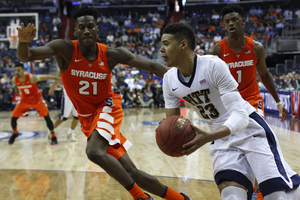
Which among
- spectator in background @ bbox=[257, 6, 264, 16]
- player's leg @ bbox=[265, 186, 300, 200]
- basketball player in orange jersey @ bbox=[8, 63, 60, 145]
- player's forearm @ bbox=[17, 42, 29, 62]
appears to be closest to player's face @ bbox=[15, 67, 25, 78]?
basketball player in orange jersey @ bbox=[8, 63, 60, 145]

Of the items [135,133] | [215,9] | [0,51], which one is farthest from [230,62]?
[215,9]

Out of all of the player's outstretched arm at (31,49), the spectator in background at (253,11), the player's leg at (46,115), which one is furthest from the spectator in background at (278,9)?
the player's outstretched arm at (31,49)

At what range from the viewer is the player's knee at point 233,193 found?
2.09 m

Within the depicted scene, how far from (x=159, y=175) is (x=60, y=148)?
117 inches

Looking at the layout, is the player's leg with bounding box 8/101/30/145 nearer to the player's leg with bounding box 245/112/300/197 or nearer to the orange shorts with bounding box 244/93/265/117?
the orange shorts with bounding box 244/93/265/117

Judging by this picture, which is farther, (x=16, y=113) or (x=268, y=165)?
(x=16, y=113)

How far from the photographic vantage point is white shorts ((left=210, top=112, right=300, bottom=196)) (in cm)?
212

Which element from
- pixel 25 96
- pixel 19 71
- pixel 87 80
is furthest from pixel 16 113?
pixel 87 80

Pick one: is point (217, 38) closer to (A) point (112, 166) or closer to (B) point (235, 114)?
(A) point (112, 166)

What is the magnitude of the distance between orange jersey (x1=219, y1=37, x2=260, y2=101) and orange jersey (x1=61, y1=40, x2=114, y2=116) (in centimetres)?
142

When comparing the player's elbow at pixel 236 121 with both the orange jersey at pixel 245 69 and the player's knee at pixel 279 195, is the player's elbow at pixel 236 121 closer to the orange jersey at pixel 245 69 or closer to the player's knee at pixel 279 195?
the player's knee at pixel 279 195

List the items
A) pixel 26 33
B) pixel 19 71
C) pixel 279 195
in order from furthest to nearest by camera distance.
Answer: pixel 19 71 < pixel 26 33 < pixel 279 195

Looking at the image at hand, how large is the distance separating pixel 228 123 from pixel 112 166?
127 centimetres

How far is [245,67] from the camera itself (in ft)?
11.2
